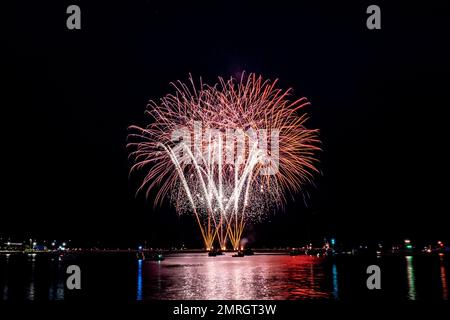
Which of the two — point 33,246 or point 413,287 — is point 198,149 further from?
point 33,246

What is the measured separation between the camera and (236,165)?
43062 mm

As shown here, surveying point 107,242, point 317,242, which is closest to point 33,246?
point 107,242

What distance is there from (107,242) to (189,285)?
162 meters
